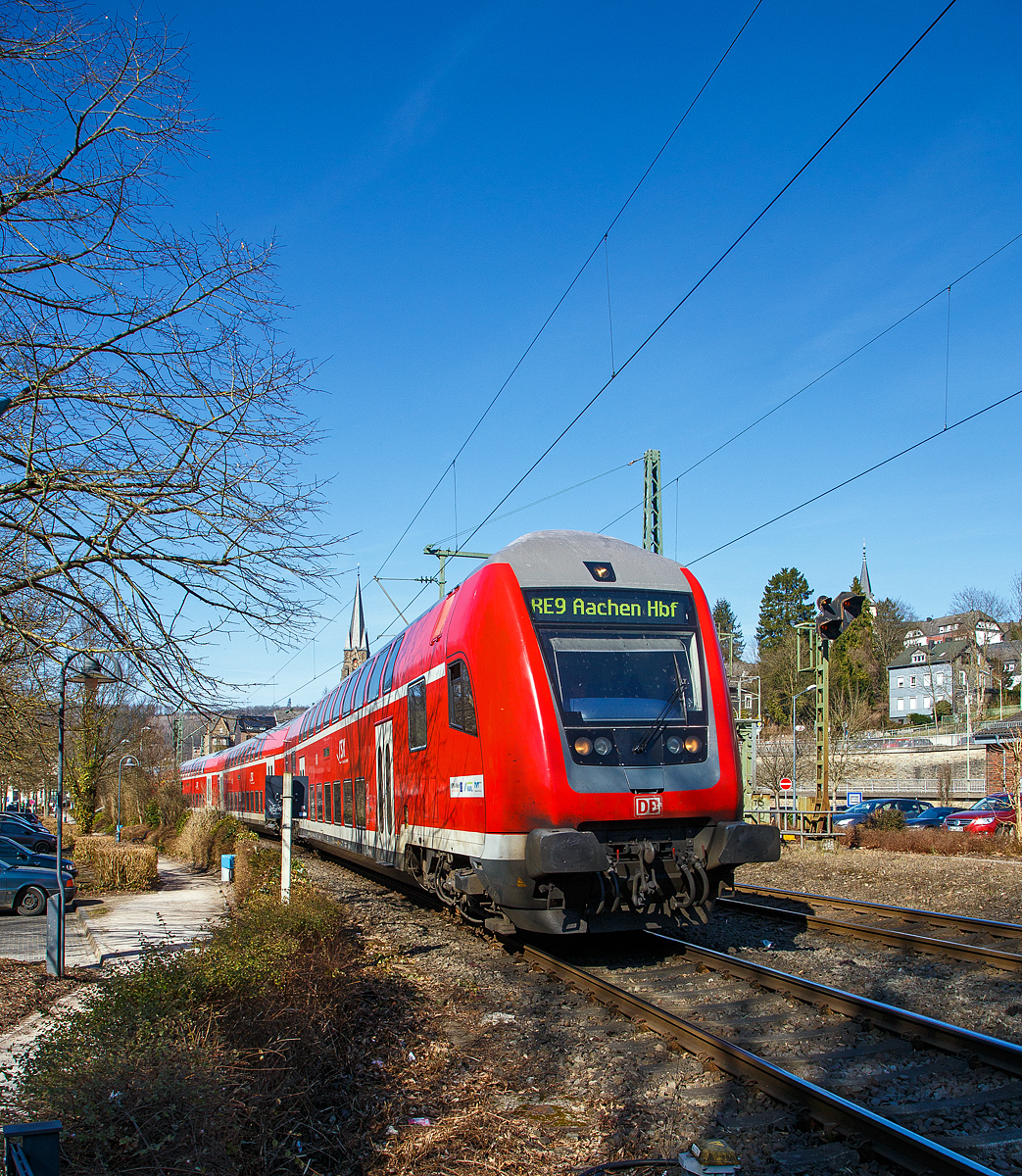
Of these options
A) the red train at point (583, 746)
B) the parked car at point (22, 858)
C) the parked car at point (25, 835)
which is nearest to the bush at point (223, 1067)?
the red train at point (583, 746)

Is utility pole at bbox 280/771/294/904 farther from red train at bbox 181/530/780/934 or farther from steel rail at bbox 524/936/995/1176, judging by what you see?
steel rail at bbox 524/936/995/1176

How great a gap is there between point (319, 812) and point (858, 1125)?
16758 mm

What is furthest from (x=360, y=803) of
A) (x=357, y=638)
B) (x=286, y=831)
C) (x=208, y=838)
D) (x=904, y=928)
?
(x=357, y=638)

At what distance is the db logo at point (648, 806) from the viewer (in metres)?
7.71

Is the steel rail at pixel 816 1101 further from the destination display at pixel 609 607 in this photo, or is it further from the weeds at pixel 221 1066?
the destination display at pixel 609 607

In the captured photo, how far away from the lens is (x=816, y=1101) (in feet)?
15.7

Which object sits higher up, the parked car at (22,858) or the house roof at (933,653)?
the house roof at (933,653)

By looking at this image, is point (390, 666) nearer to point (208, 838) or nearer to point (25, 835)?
point (208, 838)

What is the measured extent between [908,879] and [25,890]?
602 inches

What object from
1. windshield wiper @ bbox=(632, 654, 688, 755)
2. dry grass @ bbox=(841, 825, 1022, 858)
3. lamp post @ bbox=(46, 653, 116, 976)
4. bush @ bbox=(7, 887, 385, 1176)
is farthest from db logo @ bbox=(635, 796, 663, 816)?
dry grass @ bbox=(841, 825, 1022, 858)

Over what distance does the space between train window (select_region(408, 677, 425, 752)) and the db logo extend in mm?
3429

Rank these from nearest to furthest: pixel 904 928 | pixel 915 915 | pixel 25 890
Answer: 1. pixel 904 928
2. pixel 915 915
3. pixel 25 890

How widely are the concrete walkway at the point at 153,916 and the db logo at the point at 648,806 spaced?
4958 millimetres

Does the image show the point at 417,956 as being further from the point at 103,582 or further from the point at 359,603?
the point at 359,603
